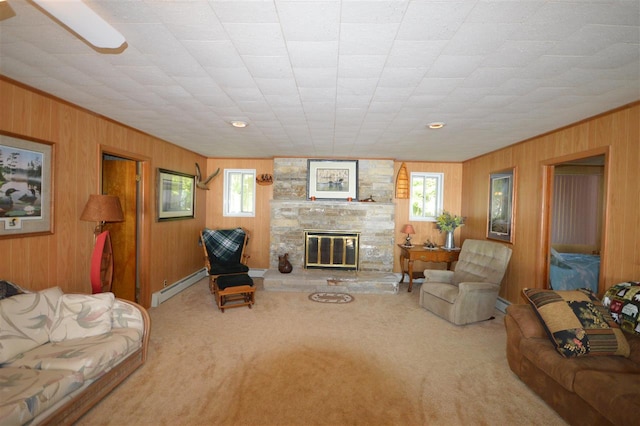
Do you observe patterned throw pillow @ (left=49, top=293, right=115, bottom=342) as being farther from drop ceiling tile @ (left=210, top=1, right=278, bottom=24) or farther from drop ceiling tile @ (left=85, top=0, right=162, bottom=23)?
drop ceiling tile @ (left=210, top=1, right=278, bottom=24)

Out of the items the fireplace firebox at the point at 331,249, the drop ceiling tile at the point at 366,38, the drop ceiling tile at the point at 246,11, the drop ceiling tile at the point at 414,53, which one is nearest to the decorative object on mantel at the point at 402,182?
the fireplace firebox at the point at 331,249

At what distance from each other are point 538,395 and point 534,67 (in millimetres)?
2593

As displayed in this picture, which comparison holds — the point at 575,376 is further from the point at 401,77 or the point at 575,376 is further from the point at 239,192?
the point at 239,192

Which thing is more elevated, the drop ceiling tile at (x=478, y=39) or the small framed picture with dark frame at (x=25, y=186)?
the drop ceiling tile at (x=478, y=39)

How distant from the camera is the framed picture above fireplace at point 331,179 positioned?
18.9 feet

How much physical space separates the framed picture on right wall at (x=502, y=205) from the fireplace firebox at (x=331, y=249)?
2.36 meters

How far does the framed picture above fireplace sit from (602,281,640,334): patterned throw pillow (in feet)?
13.0

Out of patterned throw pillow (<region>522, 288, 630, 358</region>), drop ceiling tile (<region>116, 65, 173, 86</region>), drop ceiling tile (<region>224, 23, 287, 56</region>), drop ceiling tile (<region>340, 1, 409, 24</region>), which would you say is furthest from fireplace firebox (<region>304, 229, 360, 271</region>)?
drop ceiling tile (<region>340, 1, 409, 24</region>)

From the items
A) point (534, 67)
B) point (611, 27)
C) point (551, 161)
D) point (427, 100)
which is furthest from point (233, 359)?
point (551, 161)

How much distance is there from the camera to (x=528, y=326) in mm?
2461

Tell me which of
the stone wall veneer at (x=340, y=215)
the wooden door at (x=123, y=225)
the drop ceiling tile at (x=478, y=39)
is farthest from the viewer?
the stone wall veneer at (x=340, y=215)

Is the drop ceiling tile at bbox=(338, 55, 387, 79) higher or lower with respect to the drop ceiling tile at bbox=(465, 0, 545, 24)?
lower

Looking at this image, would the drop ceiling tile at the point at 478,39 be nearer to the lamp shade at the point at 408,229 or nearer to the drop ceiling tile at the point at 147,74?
the drop ceiling tile at the point at 147,74

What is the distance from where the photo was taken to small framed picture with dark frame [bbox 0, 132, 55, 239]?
2.30m
